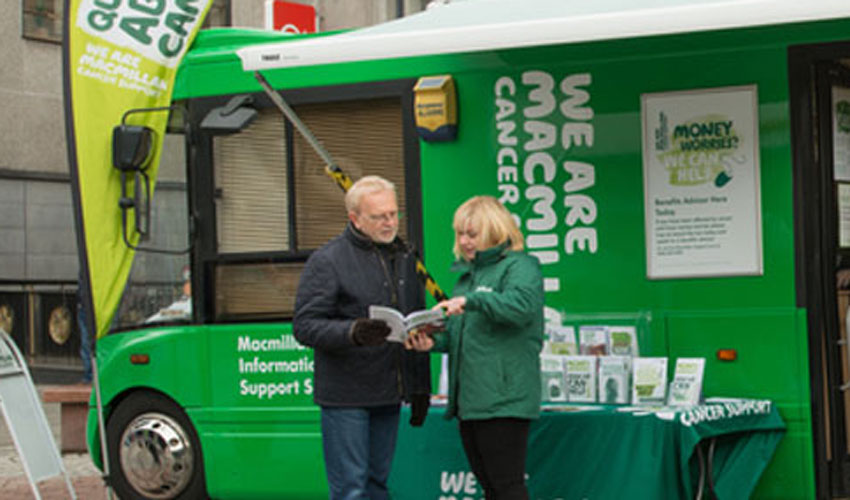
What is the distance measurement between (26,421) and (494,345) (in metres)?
3.03

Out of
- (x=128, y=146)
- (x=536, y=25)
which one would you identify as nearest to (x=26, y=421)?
(x=128, y=146)

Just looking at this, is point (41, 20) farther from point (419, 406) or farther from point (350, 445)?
point (350, 445)

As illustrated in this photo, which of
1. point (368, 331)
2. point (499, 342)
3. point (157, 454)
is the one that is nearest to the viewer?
point (368, 331)

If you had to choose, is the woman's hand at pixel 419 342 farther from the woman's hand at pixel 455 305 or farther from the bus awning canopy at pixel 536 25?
the bus awning canopy at pixel 536 25

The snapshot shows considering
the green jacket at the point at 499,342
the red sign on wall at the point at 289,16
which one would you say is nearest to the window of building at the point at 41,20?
the red sign on wall at the point at 289,16

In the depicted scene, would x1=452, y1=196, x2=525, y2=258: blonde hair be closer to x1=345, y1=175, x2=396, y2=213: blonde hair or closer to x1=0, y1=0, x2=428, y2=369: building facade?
x1=345, y1=175, x2=396, y2=213: blonde hair

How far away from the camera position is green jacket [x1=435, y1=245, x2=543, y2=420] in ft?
17.1

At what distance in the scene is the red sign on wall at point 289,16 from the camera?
11.7 metres

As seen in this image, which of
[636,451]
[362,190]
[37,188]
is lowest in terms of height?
[636,451]

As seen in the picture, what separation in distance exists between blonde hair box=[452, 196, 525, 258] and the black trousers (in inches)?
27.7

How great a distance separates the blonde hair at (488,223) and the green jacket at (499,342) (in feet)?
0.14

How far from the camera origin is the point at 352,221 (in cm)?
540

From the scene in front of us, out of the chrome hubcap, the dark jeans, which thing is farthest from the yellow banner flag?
the dark jeans

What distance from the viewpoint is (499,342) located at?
5.31 meters
